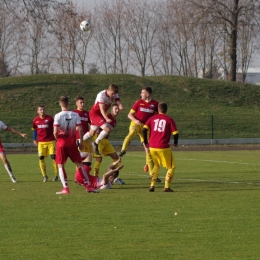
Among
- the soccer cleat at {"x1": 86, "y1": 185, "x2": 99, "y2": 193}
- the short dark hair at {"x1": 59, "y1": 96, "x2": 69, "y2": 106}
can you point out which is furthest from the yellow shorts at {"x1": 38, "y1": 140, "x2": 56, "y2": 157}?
the short dark hair at {"x1": 59, "y1": 96, "x2": 69, "y2": 106}

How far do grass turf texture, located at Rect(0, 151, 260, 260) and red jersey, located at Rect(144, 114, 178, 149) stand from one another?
3.52 ft

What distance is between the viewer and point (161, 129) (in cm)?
1433

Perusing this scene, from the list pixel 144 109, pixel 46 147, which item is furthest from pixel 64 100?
pixel 46 147

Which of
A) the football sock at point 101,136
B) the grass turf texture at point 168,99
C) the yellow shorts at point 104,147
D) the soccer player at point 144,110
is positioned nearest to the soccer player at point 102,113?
the football sock at point 101,136

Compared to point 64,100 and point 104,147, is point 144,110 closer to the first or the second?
point 104,147

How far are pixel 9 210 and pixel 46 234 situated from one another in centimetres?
262

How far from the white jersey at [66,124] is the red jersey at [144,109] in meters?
3.58

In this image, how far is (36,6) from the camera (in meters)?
28.3

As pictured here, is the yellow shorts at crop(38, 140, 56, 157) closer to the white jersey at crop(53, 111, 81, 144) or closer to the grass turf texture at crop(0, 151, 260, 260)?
the grass turf texture at crop(0, 151, 260, 260)

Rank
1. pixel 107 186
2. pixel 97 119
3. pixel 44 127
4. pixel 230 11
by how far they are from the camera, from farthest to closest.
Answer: pixel 230 11 → pixel 44 127 → pixel 97 119 → pixel 107 186

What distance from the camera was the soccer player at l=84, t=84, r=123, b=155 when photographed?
15.3m

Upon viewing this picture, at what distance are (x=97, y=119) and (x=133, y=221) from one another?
5.89 m

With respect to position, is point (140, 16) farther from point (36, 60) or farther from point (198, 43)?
point (36, 60)

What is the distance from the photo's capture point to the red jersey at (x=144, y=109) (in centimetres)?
1709
